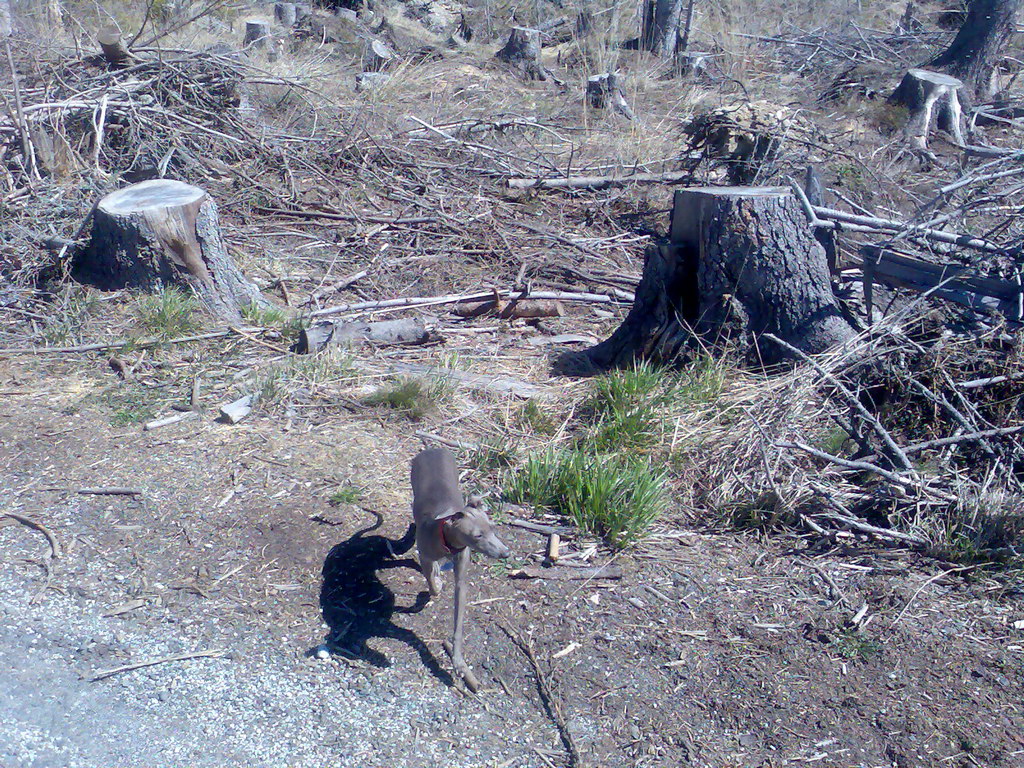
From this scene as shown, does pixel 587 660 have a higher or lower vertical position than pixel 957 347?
lower

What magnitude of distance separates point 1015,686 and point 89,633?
129 inches

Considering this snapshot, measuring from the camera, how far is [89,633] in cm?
327

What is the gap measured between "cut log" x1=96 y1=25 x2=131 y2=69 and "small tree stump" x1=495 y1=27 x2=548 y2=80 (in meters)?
6.72

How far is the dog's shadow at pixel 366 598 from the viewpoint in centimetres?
328

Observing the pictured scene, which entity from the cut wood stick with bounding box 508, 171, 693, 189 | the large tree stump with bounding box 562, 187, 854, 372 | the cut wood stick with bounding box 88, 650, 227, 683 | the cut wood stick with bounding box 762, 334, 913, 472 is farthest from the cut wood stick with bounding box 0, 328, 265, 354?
the cut wood stick with bounding box 508, 171, 693, 189

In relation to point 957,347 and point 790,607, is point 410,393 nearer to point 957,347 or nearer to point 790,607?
point 790,607

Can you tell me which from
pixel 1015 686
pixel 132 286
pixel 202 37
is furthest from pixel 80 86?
pixel 1015 686

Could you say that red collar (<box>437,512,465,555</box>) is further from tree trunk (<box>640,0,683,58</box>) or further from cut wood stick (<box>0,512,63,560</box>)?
tree trunk (<box>640,0,683,58</box>)

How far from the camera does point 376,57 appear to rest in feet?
46.2

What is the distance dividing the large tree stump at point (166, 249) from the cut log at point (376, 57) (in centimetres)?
774

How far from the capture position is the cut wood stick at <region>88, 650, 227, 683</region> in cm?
307

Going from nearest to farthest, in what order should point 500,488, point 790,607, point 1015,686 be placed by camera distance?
point 1015,686 < point 790,607 < point 500,488

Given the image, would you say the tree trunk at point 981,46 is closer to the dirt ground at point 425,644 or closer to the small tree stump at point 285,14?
the small tree stump at point 285,14

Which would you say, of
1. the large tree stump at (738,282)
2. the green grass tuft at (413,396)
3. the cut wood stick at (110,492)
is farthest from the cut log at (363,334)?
the cut wood stick at (110,492)
